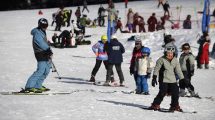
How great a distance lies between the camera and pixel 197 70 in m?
23.3

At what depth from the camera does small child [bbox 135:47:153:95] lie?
47.3ft

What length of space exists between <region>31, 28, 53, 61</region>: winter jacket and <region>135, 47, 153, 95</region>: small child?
2.66 metres

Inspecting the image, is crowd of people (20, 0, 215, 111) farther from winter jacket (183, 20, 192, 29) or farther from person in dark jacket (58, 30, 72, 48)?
winter jacket (183, 20, 192, 29)

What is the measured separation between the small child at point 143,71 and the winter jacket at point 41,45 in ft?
8.72

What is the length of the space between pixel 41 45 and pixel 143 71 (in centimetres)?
297

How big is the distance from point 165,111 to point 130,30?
23797 millimetres

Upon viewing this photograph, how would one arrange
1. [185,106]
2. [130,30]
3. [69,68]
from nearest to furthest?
1. [185,106]
2. [69,68]
3. [130,30]

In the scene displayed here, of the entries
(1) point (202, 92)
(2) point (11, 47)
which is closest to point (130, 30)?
(2) point (11, 47)

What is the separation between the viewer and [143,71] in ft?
47.4

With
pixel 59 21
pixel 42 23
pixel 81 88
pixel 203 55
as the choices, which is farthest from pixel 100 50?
pixel 59 21

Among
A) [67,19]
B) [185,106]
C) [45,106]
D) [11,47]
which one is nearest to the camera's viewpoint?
[45,106]

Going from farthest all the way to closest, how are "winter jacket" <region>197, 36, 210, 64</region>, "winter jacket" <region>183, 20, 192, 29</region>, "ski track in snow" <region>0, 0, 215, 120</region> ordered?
1. "winter jacket" <region>183, 20, 192, 29</region>
2. "winter jacket" <region>197, 36, 210, 64</region>
3. "ski track in snow" <region>0, 0, 215, 120</region>

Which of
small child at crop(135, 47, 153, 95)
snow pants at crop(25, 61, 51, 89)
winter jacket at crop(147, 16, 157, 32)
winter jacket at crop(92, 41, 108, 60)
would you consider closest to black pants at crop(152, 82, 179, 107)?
small child at crop(135, 47, 153, 95)

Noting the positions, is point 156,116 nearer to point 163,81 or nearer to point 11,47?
point 163,81
